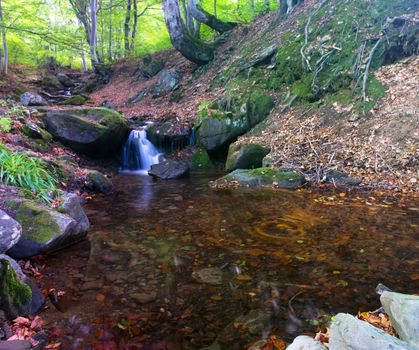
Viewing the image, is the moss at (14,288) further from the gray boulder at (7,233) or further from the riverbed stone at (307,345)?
the riverbed stone at (307,345)

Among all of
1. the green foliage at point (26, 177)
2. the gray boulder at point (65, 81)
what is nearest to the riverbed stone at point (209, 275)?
the green foliage at point (26, 177)

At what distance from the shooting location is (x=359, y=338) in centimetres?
194

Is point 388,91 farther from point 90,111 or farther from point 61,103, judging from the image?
point 61,103

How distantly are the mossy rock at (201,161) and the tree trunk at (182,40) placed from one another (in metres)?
6.46

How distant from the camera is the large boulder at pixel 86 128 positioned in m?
9.57

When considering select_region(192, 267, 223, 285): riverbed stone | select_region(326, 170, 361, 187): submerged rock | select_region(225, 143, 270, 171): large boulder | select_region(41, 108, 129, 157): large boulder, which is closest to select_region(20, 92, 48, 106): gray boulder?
select_region(41, 108, 129, 157): large boulder

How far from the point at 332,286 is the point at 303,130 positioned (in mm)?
6046

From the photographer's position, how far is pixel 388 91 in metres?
8.35

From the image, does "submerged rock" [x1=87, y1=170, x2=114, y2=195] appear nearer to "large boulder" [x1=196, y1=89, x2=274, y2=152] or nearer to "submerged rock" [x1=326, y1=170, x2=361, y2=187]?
"large boulder" [x1=196, y1=89, x2=274, y2=152]

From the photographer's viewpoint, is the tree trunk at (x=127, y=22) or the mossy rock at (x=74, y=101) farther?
the tree trunk at (x=127, y=22)

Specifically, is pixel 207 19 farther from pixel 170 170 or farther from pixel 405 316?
pixel 405 316

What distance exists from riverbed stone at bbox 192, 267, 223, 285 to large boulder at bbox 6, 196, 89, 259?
5.95 ft

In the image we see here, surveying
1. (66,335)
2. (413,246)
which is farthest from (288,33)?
(66,335)

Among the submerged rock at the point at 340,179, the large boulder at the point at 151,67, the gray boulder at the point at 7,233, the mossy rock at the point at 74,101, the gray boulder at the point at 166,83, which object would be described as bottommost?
the submerged rock at the point at 340,179
